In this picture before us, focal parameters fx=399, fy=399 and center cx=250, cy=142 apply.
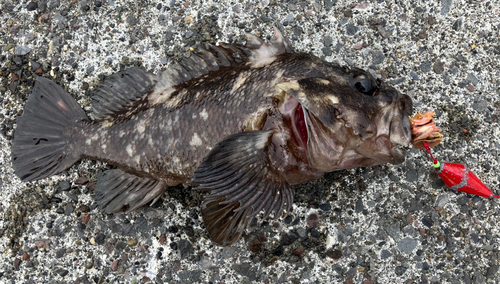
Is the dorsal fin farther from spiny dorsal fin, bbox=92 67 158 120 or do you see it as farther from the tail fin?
the tail fin

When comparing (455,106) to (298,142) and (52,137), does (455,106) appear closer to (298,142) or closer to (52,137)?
(298,142)

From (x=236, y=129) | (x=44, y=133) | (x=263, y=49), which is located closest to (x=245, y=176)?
(x=236, y=129)

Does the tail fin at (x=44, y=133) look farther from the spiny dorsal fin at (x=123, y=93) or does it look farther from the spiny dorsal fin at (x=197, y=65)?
the spiny dorsal fin at (x=197, y=65)

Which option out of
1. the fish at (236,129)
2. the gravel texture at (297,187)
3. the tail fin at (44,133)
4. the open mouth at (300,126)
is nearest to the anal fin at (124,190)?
the fish at (236,129)

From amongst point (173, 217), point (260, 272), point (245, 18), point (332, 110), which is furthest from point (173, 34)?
point (260, 272)

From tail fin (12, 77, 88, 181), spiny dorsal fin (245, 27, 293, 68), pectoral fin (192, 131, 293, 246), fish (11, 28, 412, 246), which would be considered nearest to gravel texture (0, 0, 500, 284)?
tail fin (12, 77, 88, 181)

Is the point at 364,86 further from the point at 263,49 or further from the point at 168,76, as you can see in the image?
the point at 168,76
